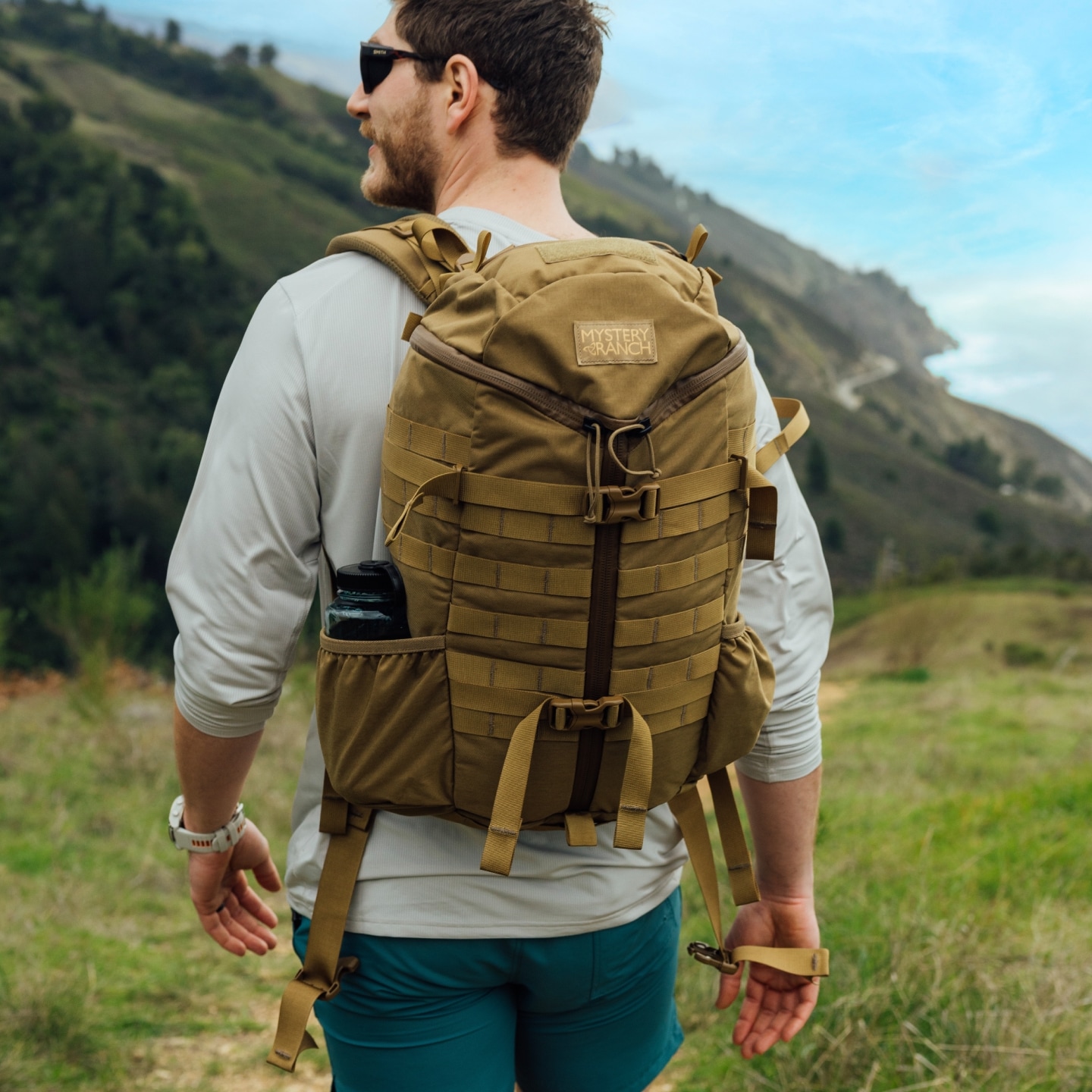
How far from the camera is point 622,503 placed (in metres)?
1.05

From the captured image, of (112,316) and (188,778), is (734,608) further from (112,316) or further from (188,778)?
(112,316)

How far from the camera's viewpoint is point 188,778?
4.50 ft

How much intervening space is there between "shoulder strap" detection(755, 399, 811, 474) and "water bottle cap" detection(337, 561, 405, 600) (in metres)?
0.47

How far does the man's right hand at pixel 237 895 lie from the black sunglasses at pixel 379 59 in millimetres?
1039

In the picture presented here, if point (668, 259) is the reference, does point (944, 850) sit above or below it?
below

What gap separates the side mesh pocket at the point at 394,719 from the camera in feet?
3.68

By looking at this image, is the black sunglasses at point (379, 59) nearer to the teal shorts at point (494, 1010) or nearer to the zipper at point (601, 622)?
the zipper at point (601, 622)

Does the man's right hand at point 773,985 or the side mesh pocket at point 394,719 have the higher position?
the side mesh pocket at point 394,719

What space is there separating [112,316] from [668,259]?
64.3 meters

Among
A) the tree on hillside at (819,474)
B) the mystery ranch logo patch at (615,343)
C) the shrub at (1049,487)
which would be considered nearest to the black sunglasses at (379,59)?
the mystery ranch logo patch at (615,343)

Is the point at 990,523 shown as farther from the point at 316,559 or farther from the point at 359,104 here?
the point at 316,559

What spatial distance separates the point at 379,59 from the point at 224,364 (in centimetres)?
5891

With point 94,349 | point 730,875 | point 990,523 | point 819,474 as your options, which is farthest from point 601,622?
point 990,523

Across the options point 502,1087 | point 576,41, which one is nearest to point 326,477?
point 576,41
